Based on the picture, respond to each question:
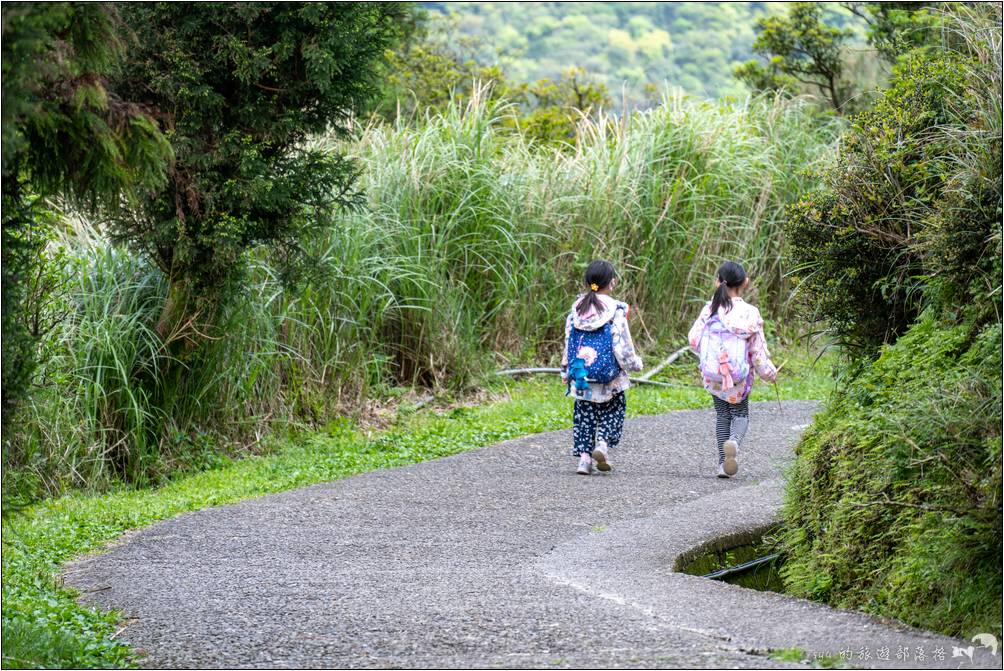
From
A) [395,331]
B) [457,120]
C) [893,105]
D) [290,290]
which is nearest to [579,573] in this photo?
[893,105]

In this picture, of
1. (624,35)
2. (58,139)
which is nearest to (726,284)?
(58,139)

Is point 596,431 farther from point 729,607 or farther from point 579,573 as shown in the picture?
point 729,607

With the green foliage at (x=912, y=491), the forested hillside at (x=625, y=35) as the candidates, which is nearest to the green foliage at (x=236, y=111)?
the green foliage at (x=912, y=491)

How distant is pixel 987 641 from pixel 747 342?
15.3ft

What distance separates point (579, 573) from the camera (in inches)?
231

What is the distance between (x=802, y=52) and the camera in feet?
69.6

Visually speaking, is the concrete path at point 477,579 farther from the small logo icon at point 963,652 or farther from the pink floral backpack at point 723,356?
the pink floral backpack at point 723,356

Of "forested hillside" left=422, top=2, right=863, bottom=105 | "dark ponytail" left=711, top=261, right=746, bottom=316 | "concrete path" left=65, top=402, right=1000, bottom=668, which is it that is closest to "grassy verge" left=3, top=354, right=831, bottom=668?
"concrete path" left=65, top=402, right=1000, bottom=668

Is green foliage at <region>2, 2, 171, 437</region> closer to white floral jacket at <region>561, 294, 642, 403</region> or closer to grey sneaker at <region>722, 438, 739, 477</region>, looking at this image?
white floral jacket at <region>561, 294, 642, 403</region>

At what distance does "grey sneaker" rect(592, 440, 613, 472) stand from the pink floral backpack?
91 cm

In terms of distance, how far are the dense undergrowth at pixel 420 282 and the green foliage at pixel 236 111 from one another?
0.50 m

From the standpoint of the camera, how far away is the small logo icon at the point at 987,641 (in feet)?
14.5

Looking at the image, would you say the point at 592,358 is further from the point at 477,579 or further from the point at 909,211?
the point at 477,579

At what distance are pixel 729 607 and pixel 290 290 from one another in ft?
18.5
